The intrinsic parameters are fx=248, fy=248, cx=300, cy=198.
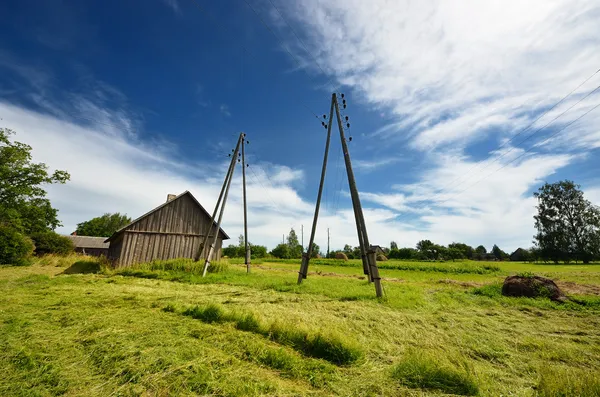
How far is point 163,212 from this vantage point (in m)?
20.1

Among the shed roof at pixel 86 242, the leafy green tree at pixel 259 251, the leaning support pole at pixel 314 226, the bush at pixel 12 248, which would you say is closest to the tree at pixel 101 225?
the shed roof at pixel 86 242

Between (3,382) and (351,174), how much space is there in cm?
1094

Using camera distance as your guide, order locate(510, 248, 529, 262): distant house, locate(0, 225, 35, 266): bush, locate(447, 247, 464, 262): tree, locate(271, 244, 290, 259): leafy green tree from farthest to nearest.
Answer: locate(510, 248, 529, 262): distant house < locate(271, 244, 290, 259): leafy green tree < locate(447, 247, 464, 262): tree < locate(0, 225, 35, 266): bush

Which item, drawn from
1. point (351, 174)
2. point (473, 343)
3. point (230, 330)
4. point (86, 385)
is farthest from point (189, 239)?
point (473, 343)

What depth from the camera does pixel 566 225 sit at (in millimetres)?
52031

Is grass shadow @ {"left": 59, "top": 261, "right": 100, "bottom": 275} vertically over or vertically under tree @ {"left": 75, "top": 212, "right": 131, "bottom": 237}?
under

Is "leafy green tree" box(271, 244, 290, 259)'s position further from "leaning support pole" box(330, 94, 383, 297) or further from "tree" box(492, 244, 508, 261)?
"tree" box(492, 244, 508, 261)

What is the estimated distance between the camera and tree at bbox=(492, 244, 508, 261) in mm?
89162

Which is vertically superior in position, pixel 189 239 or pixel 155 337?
pixel 189 239

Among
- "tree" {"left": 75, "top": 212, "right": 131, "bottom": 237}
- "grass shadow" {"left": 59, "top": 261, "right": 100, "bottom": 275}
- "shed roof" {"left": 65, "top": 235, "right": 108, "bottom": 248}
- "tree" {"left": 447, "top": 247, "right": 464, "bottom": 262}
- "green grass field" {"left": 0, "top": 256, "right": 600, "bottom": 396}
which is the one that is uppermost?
"tree" {"left": 75, "top": 212, "right": 131, "bottom": 237}

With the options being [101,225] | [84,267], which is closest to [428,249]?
[84,267]

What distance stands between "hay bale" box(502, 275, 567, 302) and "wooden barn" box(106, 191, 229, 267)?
18975mm

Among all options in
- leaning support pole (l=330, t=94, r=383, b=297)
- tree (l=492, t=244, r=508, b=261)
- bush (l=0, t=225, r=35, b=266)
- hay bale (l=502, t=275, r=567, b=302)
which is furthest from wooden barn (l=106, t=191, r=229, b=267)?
tree (l=492, t=244, r=508, b=261)

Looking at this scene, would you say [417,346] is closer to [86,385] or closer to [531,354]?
[531,354]
